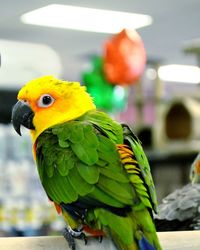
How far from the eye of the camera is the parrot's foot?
2.07 ft

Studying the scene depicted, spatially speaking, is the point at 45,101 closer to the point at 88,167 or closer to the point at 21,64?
the point at 88,167

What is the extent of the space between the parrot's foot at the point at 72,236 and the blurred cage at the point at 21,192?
135 cm

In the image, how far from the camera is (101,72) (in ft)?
9.30

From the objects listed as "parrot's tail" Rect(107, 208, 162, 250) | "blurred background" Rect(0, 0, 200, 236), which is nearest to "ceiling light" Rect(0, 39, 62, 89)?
"blurred background" Rect(0, 0, 200, 236)

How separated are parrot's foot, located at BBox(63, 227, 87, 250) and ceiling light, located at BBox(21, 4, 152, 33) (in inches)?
121

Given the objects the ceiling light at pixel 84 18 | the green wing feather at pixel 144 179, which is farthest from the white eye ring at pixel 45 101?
the ceiling light at pixel 84 18

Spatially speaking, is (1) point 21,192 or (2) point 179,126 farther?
(2) point 179,126

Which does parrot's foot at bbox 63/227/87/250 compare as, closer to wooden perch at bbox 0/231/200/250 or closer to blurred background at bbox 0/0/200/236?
wooden perch at bbox 0/231/200/250

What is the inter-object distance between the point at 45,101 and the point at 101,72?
2.15m

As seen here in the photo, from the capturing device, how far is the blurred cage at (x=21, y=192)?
198 centimetres

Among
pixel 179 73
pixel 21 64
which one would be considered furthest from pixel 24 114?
pixel 179 73

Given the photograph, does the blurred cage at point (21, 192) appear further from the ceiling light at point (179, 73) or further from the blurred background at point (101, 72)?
the ceiling light at point (179, 73)

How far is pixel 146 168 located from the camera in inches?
24.7

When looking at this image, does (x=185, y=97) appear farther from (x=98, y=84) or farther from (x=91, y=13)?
(x=91, y=13)
